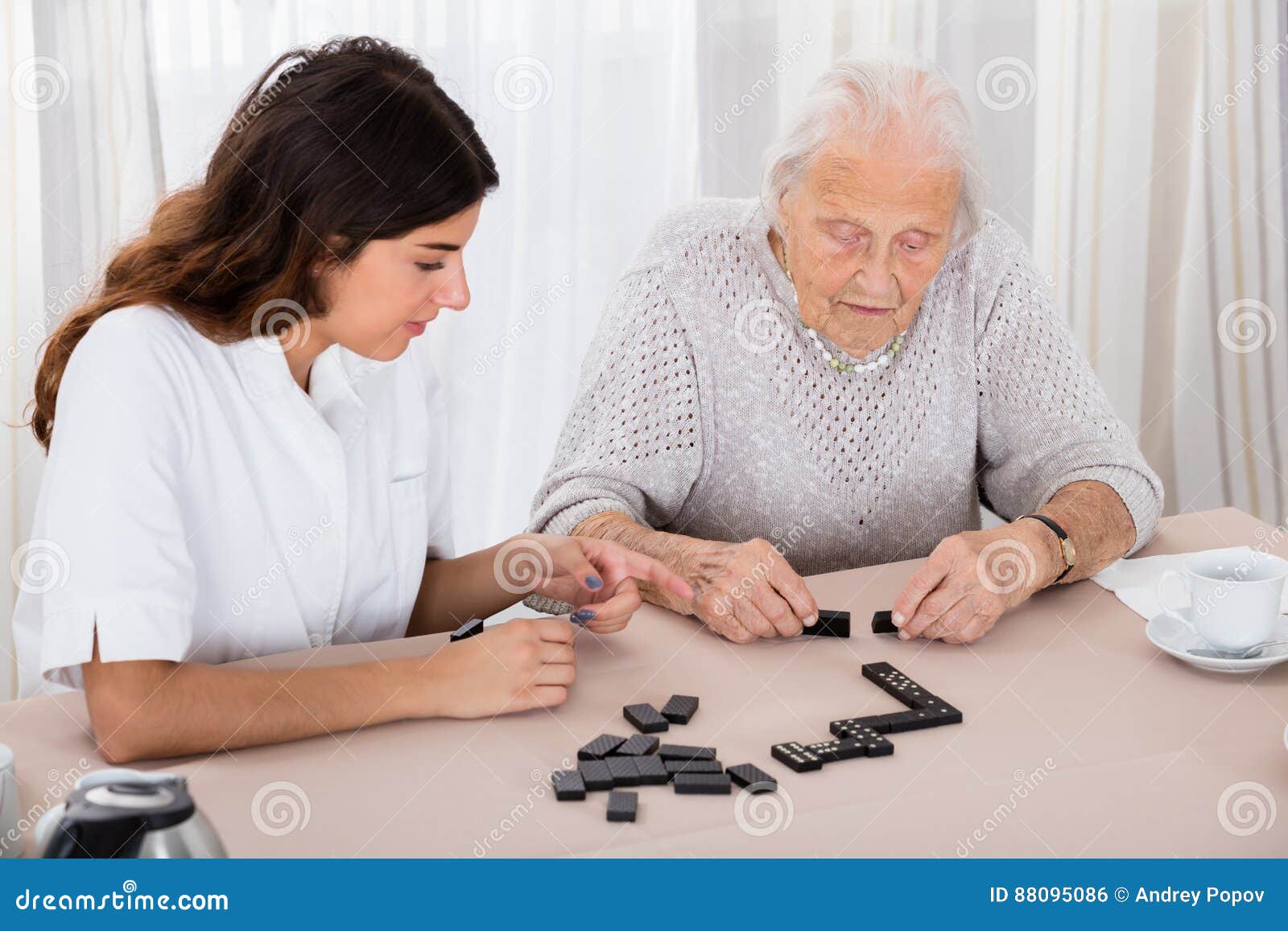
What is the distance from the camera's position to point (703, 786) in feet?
4.13

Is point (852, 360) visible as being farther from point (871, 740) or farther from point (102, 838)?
point (102, 838)

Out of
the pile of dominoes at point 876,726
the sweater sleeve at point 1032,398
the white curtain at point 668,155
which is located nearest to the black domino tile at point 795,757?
the pile of dominoes at point 876,726

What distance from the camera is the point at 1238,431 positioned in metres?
3.82

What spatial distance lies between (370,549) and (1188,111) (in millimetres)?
2992

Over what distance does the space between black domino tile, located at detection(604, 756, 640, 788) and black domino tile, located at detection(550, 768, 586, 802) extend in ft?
0.12

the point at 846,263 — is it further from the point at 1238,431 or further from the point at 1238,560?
the point at 1238,431

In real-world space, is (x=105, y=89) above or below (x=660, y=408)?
above

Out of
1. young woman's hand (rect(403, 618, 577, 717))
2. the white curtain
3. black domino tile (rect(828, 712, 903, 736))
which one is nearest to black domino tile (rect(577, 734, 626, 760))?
young woman's hand (rect(403, 618, 577, 717))

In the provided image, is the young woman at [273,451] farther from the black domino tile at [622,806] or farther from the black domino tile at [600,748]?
the black domino tile at [622,806]

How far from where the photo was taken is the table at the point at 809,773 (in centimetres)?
118

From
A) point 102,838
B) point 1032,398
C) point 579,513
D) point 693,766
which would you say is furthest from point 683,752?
point 1032,398

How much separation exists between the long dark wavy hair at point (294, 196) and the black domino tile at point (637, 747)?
673mm
